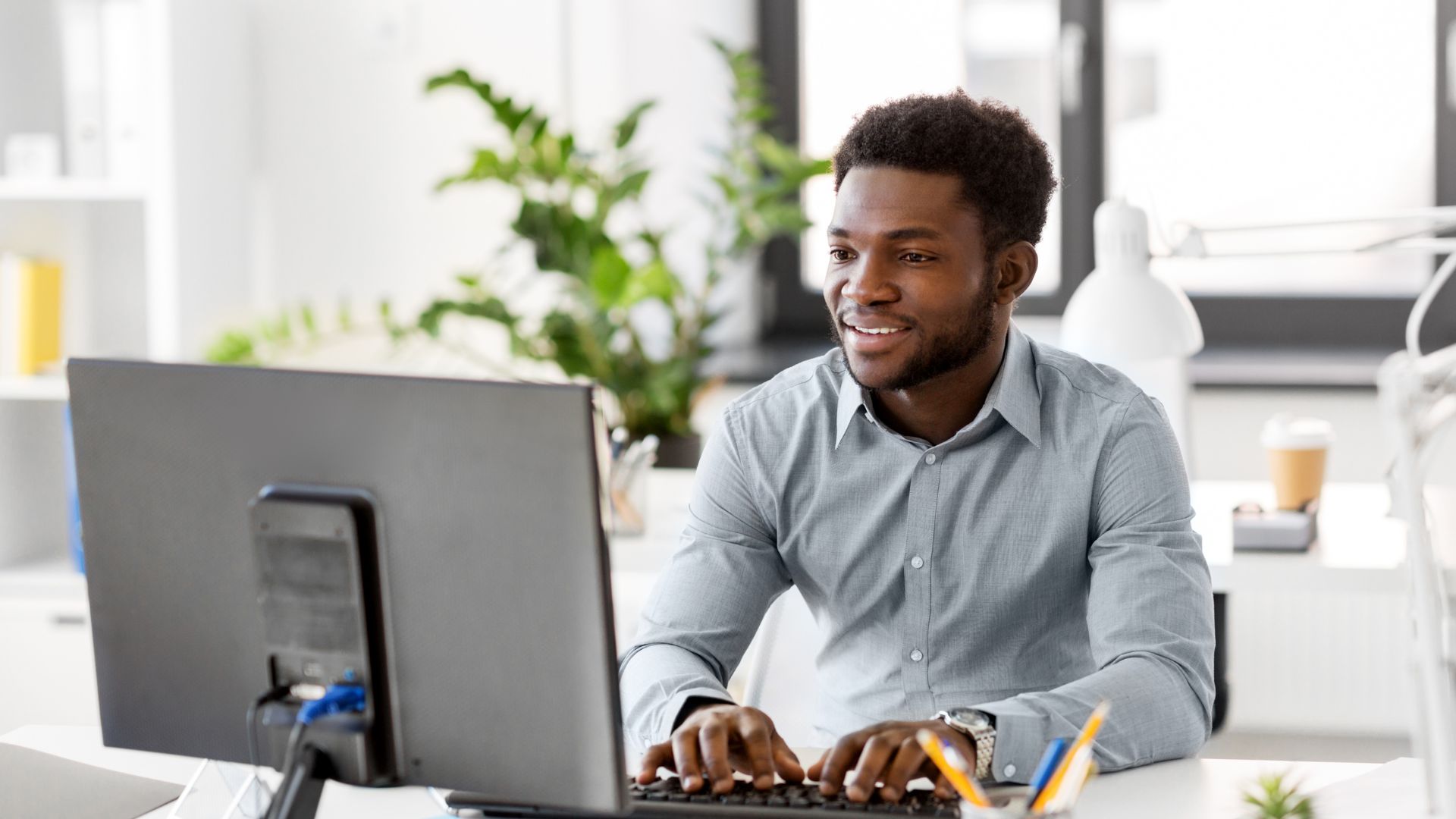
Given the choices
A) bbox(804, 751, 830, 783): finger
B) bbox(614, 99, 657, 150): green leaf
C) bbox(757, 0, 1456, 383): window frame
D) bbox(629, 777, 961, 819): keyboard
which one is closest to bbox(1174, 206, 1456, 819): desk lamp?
bbox(629, 777, 961, 819): keyboard

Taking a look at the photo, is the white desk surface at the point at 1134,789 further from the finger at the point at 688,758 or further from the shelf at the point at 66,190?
the shelf at the point at 66,190

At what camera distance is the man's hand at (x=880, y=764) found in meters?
1.12

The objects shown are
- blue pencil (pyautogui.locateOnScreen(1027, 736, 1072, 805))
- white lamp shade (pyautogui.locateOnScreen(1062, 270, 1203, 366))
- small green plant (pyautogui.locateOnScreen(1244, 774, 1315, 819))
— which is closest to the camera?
blue pencil (pyautogui.locateOnScreen(1027, 736, 1072, 805))

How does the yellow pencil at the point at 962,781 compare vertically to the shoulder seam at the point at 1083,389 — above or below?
below

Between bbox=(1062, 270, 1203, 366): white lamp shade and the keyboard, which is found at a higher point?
bbox=(1062, 270, 1203, 366): white lamp shade

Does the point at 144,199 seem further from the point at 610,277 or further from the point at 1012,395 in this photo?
the point at 1012,395

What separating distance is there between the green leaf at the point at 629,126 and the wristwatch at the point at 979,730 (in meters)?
1.86

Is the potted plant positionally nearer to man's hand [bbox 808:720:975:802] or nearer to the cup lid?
the cup lid

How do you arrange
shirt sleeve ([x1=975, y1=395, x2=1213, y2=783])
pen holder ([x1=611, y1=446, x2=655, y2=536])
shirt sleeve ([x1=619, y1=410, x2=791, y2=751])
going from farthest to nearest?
pen holder ([x1=611, y1=446, x2=655, y2=536])
shirt sleeve ([x1=619, y1=410, x2=791, y2=751])
shirt sleeve ([x1=975, y1=395, x2=1213, y2=783])

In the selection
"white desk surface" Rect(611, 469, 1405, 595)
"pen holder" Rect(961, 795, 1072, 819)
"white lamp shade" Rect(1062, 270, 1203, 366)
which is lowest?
"white desk surface" Rect(611, 469, 1405, 595)

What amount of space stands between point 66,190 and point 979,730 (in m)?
2.17

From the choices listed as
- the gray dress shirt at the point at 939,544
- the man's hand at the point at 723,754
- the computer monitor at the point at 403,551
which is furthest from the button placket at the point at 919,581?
the computer monitor at the point at 403,551

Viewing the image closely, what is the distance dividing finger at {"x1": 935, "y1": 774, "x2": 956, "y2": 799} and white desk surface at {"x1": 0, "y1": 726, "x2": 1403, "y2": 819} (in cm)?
12

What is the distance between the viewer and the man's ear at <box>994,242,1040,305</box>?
1.61 m
